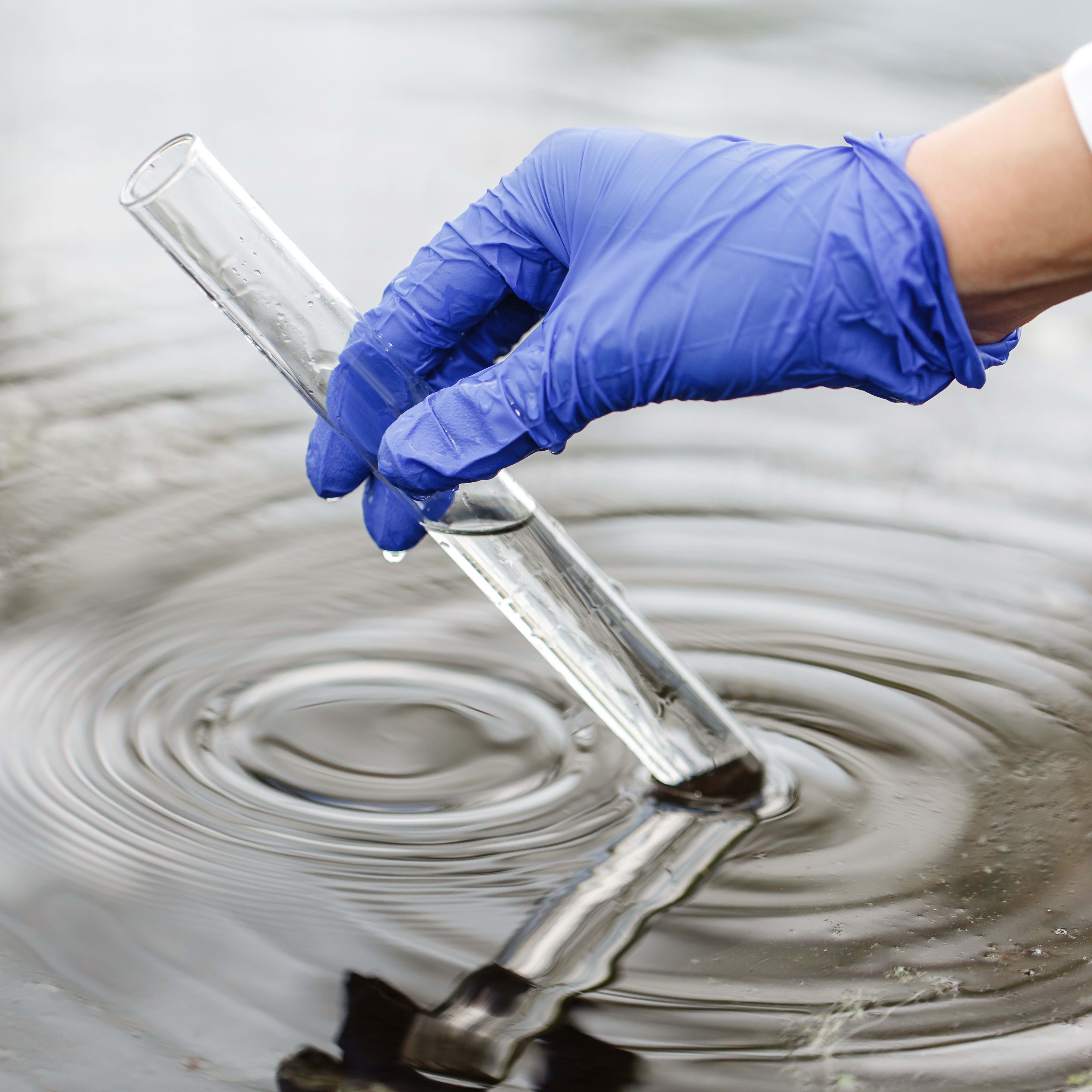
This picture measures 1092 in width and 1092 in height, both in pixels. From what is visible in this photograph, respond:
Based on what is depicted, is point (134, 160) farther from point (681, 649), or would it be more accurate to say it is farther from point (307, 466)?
point (681, 649)

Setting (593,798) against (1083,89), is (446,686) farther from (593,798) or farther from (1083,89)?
(1083,89)

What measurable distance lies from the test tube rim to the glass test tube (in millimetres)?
48

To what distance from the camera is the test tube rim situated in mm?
961

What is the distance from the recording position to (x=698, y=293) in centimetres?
93

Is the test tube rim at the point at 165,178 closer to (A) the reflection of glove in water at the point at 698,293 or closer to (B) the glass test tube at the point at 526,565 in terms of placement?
(B) the glass test tube at the point at 526,565

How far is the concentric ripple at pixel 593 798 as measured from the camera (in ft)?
2.69

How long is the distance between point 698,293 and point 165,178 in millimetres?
449

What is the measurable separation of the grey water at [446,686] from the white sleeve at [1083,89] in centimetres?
61

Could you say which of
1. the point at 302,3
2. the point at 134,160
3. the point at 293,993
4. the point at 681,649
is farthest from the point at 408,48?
the point at 293,993

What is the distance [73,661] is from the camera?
124 cm

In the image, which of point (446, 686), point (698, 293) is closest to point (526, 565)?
point (446, 686)

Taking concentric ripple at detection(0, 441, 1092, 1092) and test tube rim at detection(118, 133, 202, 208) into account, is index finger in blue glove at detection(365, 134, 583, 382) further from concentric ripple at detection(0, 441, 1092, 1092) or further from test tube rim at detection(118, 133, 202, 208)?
concentric ripple at detection(0, 441, 1092, 1092)

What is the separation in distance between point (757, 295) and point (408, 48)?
2.17m

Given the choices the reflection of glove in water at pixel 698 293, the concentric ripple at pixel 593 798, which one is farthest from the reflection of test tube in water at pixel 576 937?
the reflection of glove in water at pixel 698 293
